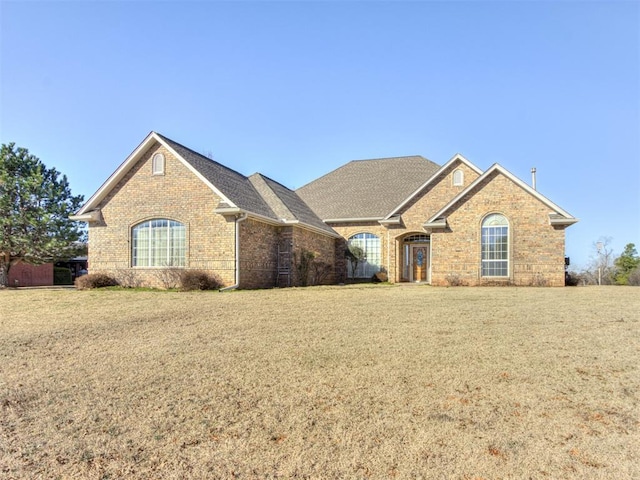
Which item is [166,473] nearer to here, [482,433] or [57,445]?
[57,445]

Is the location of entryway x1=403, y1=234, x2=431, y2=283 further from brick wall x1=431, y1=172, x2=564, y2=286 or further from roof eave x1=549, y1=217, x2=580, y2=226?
roof eave x1=549, y1=217, x2=580, y2=226

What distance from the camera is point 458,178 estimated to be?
23000mm

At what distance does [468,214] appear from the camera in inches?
781

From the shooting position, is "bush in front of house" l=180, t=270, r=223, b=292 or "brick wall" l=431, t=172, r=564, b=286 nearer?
"bush in front of house" l=180, t=270, r=223, b=292

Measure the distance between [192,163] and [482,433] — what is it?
16.8 metres

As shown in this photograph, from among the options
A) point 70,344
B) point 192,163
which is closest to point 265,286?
point 192,163

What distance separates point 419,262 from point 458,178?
491 centimetres

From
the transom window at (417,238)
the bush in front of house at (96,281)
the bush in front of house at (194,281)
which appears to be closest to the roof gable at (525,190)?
the transom window at (417,238)

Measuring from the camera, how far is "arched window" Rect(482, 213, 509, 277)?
19.4 metres

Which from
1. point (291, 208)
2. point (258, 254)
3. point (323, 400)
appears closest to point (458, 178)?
point (291, 208)

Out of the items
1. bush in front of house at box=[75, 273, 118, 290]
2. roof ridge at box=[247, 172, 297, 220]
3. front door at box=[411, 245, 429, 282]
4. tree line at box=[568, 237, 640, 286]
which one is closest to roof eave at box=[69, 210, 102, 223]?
bush in front of house at box=[75, 273, 118, 290]

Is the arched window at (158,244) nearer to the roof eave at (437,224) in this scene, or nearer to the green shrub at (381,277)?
the roof eave at (437,224)

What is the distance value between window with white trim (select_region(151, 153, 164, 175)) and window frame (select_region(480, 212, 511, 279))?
13515 millimetres

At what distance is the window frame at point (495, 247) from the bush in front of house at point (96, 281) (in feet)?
50.8
